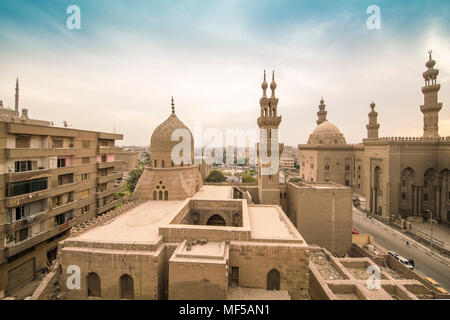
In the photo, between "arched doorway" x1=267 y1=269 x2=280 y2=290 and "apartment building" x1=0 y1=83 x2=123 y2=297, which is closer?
"arched doorway" x1=267 y1=269 x2=280 y2=290

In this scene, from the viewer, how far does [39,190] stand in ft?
70.6

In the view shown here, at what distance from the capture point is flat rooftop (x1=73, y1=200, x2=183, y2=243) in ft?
48.3

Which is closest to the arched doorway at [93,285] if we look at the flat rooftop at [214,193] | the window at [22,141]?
the flat rooftop at [214,193]

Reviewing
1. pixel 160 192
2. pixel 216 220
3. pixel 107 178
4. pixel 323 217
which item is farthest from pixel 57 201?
pixel 323 217

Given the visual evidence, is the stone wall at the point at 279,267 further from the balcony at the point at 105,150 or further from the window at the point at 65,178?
the balcony at the point at 105,150

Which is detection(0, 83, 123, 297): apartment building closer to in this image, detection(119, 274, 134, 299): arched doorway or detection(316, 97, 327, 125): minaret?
detection(119, 274, 134, 299): arched doorway

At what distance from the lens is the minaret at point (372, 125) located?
50.5 meters

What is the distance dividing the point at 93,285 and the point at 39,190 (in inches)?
516

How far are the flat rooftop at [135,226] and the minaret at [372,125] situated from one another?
47.5m

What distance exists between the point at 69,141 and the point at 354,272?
30867 millimetres

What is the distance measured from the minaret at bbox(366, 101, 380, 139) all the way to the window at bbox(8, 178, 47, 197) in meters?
56.8

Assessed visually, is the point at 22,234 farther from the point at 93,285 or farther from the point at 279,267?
the point at 279,267

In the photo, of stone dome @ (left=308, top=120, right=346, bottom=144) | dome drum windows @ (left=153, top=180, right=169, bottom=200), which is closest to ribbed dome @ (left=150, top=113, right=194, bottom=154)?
dome drum windows @ (left=153, top=180, right=169, bottom=200)
